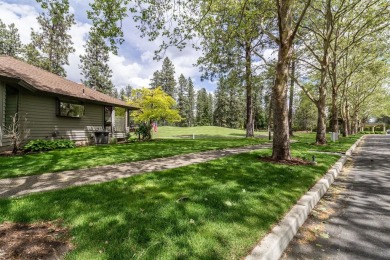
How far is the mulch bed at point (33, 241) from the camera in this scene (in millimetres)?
2498

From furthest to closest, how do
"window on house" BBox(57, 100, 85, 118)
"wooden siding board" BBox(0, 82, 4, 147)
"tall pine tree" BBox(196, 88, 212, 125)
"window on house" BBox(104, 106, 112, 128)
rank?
"tall pine tree" BBox(196, 88, 212, 125), "window on house" BBox(104, 106, 112, 128), "window on house" BBox(57, 100, 85, 118), "wooden siding board" BBox(0, 82, 4, 147)

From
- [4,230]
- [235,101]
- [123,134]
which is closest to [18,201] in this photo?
[4,230]

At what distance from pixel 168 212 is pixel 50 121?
1288 centimetres

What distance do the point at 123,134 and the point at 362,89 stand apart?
34389mm

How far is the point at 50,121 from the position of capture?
13.3 metres

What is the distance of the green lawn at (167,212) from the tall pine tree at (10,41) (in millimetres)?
39987

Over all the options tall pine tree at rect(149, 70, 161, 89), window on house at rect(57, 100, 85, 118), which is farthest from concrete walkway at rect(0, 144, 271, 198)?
tall pine tree at rect(149, 70, 161, 89)

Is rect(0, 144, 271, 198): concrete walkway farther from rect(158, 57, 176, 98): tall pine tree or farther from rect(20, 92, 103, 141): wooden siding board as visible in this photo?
rect(158, 57, 176, 98): tall pine tree

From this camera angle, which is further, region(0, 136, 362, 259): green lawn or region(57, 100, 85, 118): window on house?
region(57, 100, 85, 118): window on house

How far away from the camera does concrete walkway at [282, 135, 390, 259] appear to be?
2820 millimetres

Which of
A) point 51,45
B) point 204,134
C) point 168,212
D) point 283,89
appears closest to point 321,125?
point 283,89

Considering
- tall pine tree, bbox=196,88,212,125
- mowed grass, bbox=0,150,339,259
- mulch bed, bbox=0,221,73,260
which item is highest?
tall pine tree, bbox=196,88,212,125

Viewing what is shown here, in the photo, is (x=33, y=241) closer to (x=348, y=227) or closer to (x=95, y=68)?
(x=348, y=227)

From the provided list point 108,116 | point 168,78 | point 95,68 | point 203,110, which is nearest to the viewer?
point 108,116
